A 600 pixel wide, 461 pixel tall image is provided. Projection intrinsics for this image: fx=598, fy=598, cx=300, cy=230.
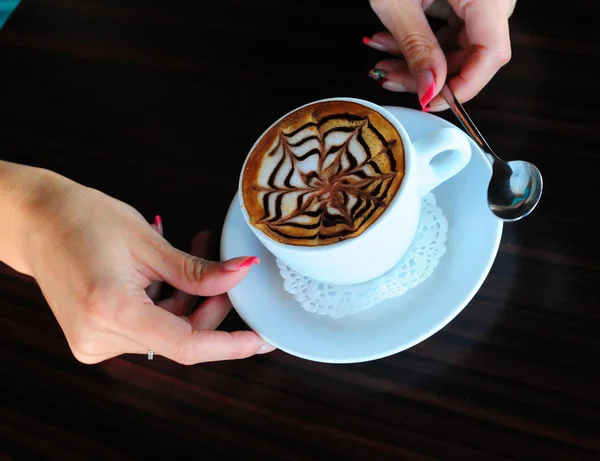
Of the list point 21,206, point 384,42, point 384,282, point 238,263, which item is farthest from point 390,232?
point 21,206

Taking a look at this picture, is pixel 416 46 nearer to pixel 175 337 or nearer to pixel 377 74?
pixel 377 74

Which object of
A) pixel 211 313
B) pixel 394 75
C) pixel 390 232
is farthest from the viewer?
pixel 394 75

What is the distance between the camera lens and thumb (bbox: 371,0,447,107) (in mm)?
850

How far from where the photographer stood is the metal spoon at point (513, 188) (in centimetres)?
78

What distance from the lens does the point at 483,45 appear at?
2.78 ft

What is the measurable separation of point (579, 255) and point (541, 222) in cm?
6

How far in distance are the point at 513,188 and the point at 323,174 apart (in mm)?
253

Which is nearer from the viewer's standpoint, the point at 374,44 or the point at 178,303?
the point at 178,303

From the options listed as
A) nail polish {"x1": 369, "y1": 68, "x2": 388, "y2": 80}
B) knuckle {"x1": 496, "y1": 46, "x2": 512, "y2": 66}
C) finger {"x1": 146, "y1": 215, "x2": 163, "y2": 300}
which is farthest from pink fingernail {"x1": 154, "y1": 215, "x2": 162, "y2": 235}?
knuckle {"x1": 496, "y1": 46, "x2": 512, "y2": 66}

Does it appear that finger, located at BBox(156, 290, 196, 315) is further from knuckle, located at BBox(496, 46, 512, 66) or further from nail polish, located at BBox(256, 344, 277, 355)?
knuckle, located at BBox(496, 46, 512, 66)

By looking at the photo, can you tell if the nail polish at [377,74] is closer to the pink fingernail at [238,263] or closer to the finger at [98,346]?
the pink fingernail at [238,263]

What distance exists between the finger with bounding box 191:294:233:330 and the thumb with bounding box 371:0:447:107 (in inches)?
15.7

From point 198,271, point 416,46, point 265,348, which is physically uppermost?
point 416,46

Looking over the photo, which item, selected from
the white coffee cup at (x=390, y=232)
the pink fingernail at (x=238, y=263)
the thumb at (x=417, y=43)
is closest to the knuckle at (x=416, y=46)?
the thumb at (x=417, y=43)
